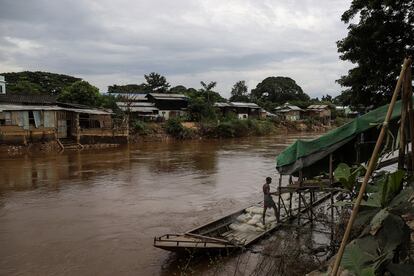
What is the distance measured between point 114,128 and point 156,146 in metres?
4.44

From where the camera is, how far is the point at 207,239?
7.84 meters

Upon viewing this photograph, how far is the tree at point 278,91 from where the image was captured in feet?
257

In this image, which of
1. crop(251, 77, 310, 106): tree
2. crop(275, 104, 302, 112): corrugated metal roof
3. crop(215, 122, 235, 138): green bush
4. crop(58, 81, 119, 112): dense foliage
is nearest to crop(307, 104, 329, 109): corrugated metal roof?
crop(275, 104, 302, 112): corrugated metal roof

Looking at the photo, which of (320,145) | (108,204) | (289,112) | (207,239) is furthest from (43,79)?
(320,145)

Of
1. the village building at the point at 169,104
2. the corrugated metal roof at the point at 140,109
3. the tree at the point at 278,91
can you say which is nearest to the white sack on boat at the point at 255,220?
the corrugated metal roof at the point at 140,109

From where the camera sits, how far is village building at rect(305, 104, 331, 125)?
66.8 meters

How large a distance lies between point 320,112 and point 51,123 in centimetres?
4858

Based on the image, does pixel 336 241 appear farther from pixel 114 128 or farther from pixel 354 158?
pixel 114 128

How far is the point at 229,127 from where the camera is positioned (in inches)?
1788

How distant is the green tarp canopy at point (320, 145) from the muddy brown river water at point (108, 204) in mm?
2810

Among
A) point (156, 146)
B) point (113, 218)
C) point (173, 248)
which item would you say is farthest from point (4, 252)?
point (156, 146)

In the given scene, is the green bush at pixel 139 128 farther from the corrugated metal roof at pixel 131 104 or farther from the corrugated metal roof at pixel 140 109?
the corrugated metal roof at pixel 140 109

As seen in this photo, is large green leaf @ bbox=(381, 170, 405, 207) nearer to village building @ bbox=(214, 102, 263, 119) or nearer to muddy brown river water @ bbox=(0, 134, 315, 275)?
muddy brown river water @ bbox=(0, 134, 315, 275)

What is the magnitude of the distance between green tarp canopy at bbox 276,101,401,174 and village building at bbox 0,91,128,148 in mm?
27183
